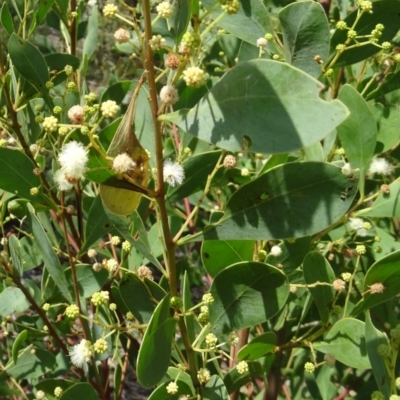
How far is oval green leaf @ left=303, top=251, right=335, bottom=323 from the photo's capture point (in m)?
1.25

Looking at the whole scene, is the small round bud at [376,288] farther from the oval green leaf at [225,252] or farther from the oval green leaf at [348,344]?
the oval green leaf at [225,252]

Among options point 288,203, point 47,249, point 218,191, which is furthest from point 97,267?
point 288,203

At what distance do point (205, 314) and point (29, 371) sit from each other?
86 cm

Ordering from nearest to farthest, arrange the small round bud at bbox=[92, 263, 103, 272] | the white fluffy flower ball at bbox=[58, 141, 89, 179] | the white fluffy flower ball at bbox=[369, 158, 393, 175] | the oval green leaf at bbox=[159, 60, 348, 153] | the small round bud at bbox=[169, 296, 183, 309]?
the oval green leaf at bbox=[159, 60, 348, 153] → the white fluffy flower ball at bbox=[58, 141, 89, 179] → the small round bud at bbox=[169, 296, 183, 309] → the small round bud at bbox=[92, 263, 103, 272] → the white fluffy flower ball at bbox=[369, 158, 393, 175]

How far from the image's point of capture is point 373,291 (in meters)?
1.15

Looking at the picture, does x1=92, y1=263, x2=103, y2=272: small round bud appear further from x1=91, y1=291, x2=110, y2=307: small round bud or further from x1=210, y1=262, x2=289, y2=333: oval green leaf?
x1=210, y1=262, x2=289, y2=333: oval green leaf

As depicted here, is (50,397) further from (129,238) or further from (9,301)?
(129,238)

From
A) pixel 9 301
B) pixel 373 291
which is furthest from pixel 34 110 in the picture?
pixel 373 291

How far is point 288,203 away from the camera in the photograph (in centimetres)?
93

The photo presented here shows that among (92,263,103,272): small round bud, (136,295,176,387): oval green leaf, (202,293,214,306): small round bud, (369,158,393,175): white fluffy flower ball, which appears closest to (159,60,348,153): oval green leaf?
(136,295,176,387): oval green leaf

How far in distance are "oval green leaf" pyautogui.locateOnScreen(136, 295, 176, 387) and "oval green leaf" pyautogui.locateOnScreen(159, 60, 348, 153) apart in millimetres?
325

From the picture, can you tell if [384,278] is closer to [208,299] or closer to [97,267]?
[208,299]

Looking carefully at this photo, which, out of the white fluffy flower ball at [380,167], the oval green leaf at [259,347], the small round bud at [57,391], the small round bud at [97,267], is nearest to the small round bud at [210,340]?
the oval green leaf at [259,347]

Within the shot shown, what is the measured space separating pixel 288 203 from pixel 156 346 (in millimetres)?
340
